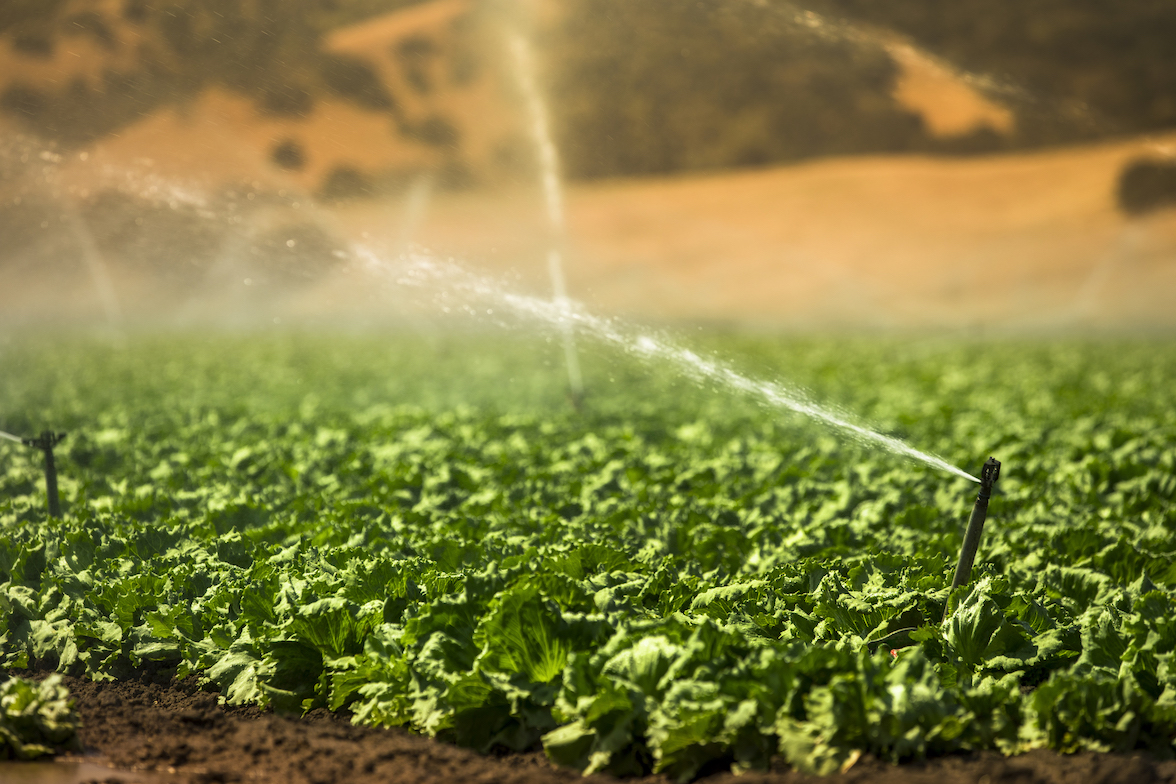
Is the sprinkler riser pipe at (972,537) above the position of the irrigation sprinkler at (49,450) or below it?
above

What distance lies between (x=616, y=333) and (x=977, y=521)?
3.34 meters

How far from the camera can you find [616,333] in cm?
705

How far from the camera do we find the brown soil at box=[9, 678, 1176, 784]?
3262 mm

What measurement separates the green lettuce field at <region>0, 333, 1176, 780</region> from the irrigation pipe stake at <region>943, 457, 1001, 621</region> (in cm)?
10

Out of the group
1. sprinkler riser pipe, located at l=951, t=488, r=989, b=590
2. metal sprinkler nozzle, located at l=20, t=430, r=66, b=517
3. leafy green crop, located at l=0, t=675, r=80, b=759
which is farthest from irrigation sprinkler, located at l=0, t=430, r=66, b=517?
sprinkler riser pipe, located at l=951, t=488, r=989, b=590

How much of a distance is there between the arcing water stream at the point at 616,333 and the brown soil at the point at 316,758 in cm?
186

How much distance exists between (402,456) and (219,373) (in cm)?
1521

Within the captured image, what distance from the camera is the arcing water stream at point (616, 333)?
17.9 ft

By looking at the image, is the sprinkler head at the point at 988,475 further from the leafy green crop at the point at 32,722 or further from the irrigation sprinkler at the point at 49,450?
the irrigation sprinkler at the point at 49,450

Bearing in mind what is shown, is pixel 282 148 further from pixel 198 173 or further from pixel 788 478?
pixel 788 478

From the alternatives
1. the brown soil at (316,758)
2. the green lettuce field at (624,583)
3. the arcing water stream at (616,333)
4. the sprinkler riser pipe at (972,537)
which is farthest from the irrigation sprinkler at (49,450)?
the sprinkler riser pipe at (972,537)

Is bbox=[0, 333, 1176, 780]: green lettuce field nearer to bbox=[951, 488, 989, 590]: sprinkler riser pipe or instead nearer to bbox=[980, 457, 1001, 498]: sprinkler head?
bbox=[951, 488, 989, 590]: sprinkler riser pipe

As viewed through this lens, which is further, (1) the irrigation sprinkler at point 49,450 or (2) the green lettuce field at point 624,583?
(1) the irrigation sprinkler at point 49,450

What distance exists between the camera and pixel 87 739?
4020 mm
